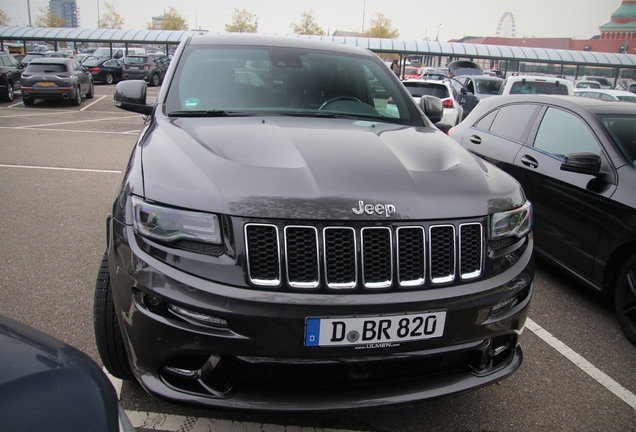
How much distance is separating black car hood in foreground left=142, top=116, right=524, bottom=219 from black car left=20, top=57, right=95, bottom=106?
1607 cm

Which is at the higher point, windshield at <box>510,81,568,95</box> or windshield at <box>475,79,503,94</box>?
windshield at <box>510,81,568,95</box>

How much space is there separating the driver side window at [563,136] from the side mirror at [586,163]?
223 millimetres

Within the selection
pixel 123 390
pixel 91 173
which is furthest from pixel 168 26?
pixel 123 390

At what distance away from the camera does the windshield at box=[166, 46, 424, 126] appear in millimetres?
3010

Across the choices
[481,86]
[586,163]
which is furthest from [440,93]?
[586,163]

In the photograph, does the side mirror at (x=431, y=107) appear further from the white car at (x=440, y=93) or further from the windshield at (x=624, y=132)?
the white car at (x=440, y=93)

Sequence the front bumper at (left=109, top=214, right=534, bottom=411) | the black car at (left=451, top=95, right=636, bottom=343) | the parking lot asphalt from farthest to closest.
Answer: the black car at (left=451, top=95, right=636, bottom=343) < the parking lot asphalt < the front bumper at (left=109, top=214, right=534, bottom=411)

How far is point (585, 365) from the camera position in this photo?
297cm

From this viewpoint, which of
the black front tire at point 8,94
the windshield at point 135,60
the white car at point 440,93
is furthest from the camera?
the windshield at point 135,60

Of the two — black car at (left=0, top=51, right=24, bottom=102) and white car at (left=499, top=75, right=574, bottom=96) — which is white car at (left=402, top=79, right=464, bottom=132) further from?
black car at (left=0, top=51, right=24, bottom=102)

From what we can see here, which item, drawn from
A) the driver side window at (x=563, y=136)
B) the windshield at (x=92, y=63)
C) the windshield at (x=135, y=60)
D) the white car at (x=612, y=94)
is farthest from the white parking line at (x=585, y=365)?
the windshield at (x=92, y=63)

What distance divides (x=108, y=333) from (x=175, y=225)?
73cm

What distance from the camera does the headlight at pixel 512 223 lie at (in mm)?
2113

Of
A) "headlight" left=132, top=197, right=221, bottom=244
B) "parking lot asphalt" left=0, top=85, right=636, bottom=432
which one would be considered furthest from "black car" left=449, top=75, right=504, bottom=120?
"headlight" left=132, top=197, right=221, bottom=244
